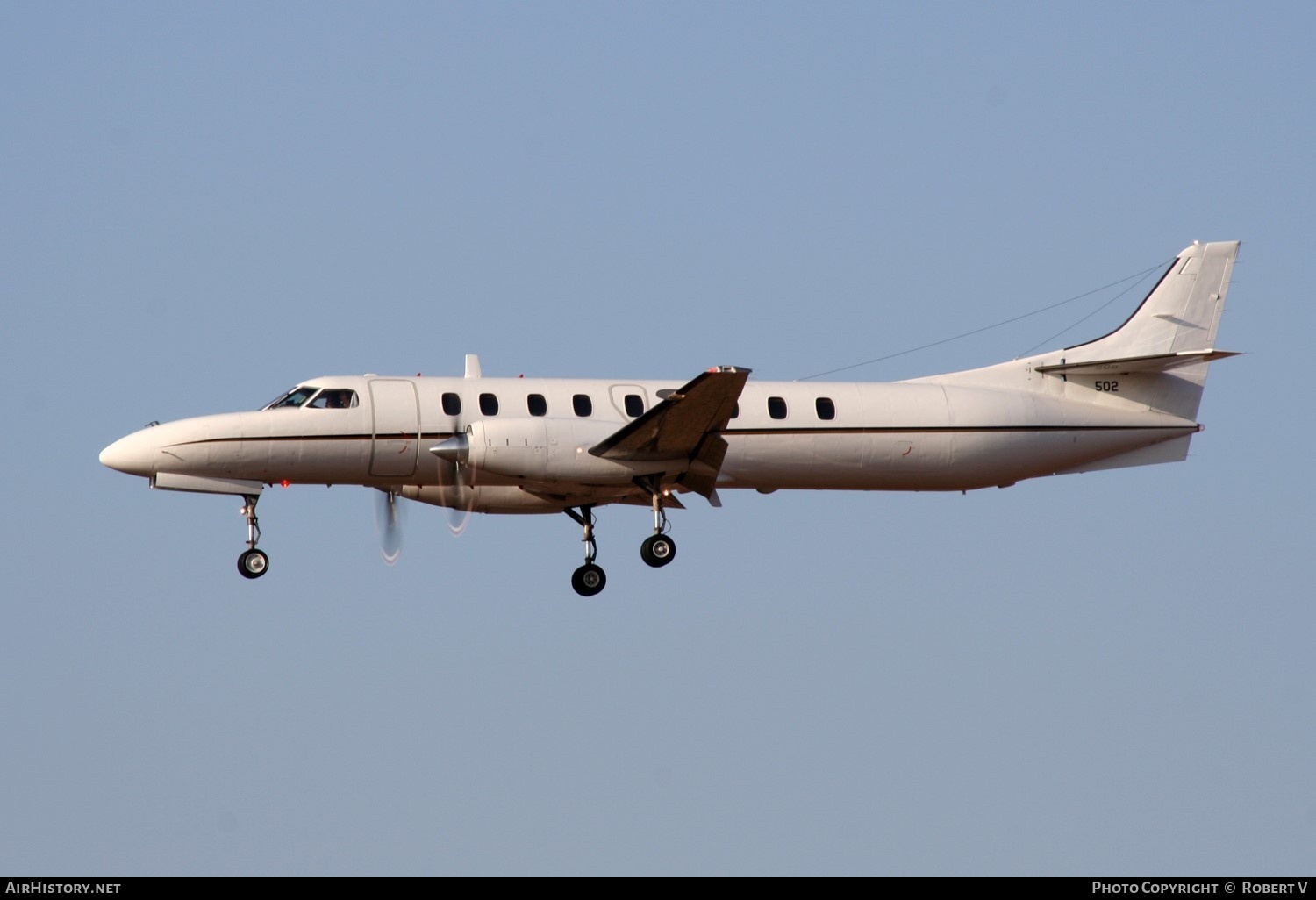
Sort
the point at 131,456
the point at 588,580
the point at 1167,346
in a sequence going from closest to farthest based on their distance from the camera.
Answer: the point at 131,456 → the point at 588,580 → the point at 1167,346

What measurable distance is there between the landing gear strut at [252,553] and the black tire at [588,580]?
458 cm

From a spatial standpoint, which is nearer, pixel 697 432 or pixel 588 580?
pixel 697 432

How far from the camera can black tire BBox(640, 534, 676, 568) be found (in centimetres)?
2844

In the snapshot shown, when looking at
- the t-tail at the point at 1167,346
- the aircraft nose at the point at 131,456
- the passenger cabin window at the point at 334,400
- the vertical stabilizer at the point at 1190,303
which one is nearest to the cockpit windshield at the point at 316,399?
the passenger cabin window at the point at 334,400

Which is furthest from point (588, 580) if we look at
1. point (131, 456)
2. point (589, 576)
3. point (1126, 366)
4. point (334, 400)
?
point (1126, 366)

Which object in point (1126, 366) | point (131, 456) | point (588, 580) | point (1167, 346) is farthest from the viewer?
point (1167, 346)

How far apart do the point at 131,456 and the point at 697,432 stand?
26.3ft

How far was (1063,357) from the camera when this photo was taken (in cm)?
3156

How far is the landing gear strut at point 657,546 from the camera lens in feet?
93.3

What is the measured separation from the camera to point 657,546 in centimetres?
2845

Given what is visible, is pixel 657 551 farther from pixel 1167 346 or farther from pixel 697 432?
pixel 1167 346

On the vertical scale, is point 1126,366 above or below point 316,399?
above

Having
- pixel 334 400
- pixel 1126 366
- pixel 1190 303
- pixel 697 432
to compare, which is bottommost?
pixel 697 432
